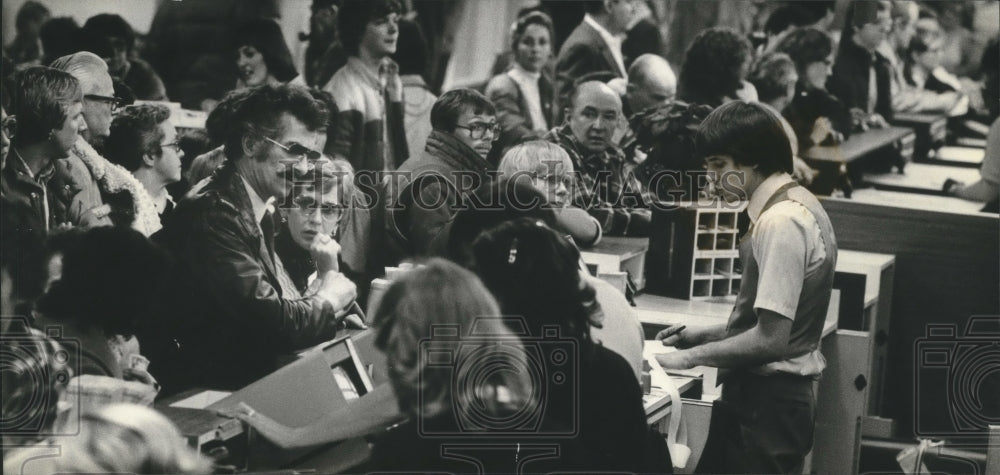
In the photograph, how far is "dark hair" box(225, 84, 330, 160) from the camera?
311 cm

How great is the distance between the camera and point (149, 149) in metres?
3.01

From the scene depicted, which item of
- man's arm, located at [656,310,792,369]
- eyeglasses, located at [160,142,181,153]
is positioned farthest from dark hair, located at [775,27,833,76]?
eyeglasses, located at [160,142,181,153]

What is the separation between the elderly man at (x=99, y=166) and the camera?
2.82m

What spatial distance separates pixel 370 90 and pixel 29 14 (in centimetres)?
111

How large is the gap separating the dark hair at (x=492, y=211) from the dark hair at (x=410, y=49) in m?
0.47

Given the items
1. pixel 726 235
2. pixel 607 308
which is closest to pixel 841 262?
pixel 726 235

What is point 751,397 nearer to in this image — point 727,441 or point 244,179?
point 727,441

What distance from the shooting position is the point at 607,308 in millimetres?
3336

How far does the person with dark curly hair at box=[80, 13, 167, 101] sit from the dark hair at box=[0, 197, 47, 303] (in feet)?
1.24

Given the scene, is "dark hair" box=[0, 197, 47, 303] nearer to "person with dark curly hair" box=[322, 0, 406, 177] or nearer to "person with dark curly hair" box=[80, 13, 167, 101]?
"person with dark curly hair" box=[80, 13, 167, 101]

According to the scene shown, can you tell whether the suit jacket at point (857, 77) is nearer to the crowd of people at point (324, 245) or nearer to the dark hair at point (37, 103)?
the crowd of people at point (324, 245)

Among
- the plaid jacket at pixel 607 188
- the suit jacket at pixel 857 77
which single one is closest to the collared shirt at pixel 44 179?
the plaid jacket at pixel 607 188

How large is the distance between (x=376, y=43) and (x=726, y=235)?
4.96 ft

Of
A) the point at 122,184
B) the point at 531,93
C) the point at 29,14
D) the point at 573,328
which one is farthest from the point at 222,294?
the point at 531,93
